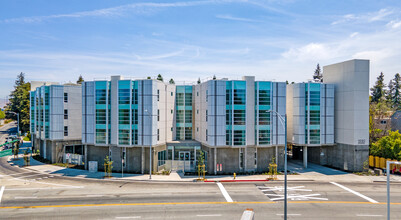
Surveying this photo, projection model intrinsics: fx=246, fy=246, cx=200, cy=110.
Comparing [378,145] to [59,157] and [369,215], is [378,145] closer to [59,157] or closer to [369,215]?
[369,215]

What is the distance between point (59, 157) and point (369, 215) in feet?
156

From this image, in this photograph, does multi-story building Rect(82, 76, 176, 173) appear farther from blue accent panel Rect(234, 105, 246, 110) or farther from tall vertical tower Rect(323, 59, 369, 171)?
tall vertical tower Rect(323, 59, 369, 171)

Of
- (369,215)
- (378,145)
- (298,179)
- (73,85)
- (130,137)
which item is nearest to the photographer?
(369,215)

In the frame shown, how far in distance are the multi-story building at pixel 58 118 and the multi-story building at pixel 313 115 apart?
132 ft

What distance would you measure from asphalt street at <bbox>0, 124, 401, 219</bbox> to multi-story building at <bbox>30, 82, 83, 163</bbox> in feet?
39.9

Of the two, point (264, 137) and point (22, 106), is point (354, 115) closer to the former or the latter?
point (264, 137)

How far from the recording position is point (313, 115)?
40.8 m

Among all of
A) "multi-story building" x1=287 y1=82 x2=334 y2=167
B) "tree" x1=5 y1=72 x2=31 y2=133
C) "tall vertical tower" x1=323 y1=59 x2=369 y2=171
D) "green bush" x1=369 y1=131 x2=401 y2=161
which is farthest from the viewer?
"tree" x1=5 y1=72 x2=31 y2=133

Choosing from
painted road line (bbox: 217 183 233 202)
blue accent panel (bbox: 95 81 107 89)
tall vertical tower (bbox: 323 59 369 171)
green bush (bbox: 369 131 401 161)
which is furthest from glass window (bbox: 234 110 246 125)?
green bush (bbox: 369 131 401 161)

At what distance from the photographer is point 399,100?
315ft

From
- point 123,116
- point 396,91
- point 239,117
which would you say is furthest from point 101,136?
point 396,91

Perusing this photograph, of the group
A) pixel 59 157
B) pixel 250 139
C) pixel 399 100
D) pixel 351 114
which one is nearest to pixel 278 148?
pixel 250 139

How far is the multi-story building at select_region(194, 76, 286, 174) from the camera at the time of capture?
3659 cm

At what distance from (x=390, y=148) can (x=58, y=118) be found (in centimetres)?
5653
